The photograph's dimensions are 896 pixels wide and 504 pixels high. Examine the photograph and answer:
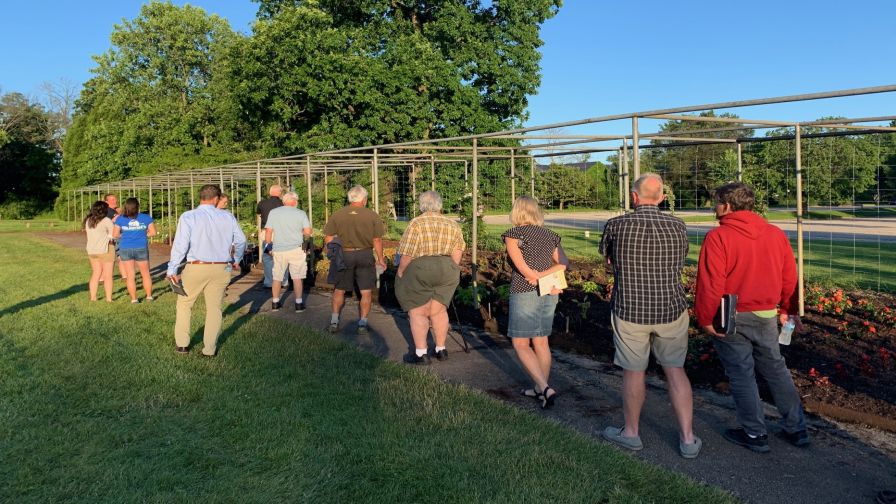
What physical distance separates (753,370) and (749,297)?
47cm

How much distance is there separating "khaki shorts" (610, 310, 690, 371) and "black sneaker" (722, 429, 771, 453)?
2.00ft

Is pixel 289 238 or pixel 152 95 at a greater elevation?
pixel 152 95

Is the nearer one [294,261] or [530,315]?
[530,315]

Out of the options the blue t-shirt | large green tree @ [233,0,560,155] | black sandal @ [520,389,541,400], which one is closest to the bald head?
black sandal @ [520,389,541,400]

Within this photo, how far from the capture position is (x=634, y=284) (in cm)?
418

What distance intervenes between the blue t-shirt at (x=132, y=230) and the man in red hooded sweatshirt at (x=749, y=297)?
8250 mm

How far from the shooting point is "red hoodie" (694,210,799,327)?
411 centimetres

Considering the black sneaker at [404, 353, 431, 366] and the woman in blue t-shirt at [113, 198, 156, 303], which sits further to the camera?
the woman in blue t-shirt at [113, 198, 156, 303]

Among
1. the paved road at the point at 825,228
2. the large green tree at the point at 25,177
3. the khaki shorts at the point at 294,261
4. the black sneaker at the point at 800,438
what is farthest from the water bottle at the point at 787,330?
the large green tree at the point at 25,177

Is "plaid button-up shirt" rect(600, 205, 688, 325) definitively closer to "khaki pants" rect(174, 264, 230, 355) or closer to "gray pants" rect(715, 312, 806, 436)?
"gray pants" rect(715, 312, 806, 436)

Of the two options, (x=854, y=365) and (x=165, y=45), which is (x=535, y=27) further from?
(x=165, y=45)

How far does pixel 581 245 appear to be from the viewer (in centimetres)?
1795

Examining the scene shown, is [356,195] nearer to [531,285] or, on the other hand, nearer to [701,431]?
[531,285]

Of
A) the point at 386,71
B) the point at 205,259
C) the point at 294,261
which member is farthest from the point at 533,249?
the point at 386,71
